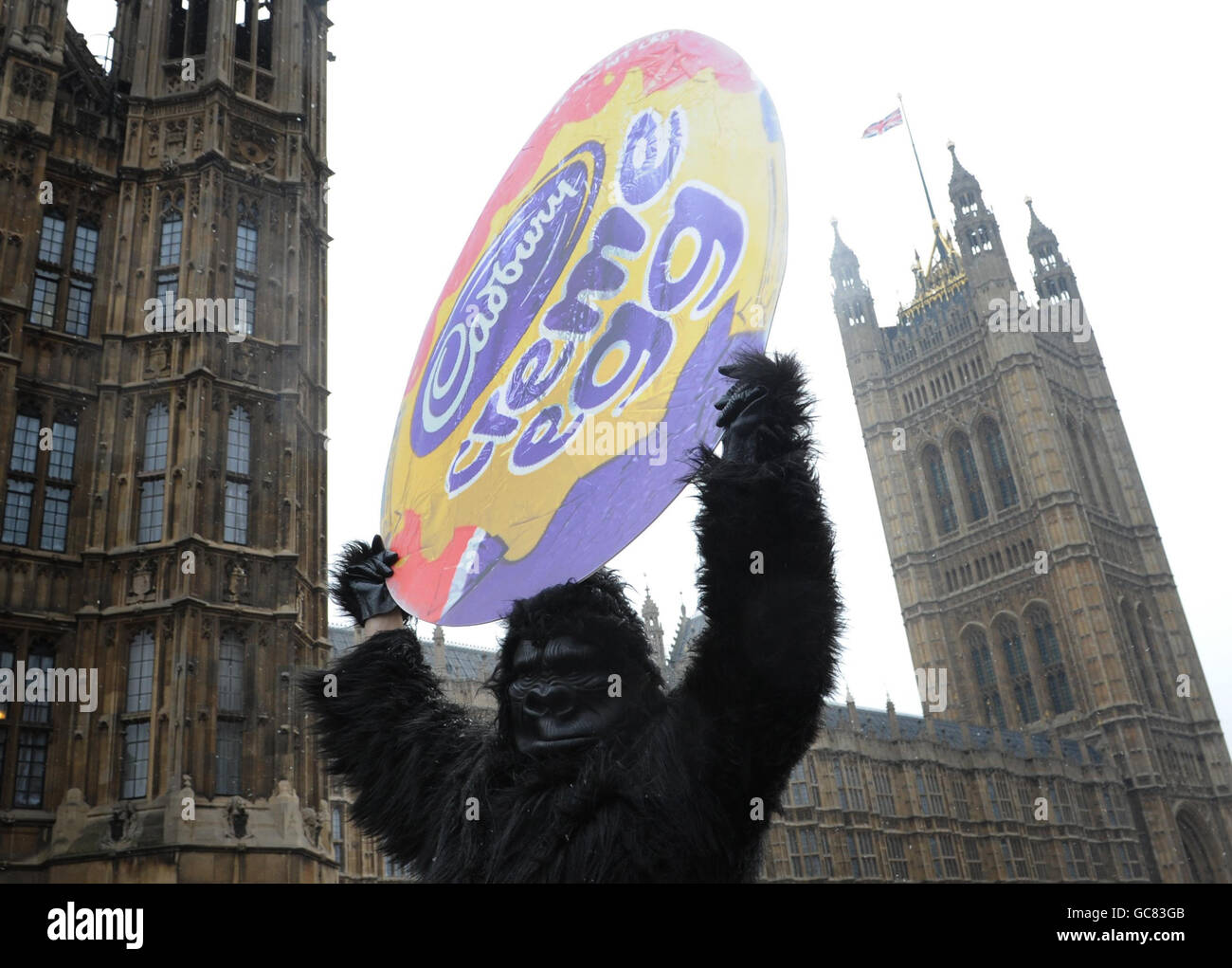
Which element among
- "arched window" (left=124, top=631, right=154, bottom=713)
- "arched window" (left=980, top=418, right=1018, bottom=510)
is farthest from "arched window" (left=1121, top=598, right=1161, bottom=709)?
"arched window" (left=124, top=631, right=154, bottom=713)

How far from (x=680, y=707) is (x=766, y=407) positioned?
2.81 ft

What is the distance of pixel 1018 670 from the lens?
6988 cm

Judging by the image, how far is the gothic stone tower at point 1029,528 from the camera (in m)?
65.4

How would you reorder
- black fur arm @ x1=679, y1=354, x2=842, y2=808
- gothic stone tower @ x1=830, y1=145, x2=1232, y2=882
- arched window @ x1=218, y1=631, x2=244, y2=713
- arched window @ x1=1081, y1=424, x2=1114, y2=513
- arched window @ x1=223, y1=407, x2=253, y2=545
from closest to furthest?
black fur arm @ x1=679, y1=354, x2=842, y2=808, arched window @ x1=218, y1=631, x2=244, y2=713, arched window @ x1=223, y1=407, x2=253, y2=545, gothic stone tower @ x1=830, y1=145, x2=1232, y2=882, arched window @ x1=1081, y1=424, x2=1114, y2=513

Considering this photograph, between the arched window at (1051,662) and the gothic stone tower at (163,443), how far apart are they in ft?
202

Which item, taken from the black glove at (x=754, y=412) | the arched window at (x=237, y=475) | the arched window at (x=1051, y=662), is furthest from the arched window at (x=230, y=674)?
the arched window at (x=1051, y=662)

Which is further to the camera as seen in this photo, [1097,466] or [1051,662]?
[1097,466]

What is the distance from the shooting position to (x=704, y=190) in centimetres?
318

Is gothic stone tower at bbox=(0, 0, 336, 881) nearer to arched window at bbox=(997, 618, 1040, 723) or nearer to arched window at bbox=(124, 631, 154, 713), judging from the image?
arched window at bbox=(124, 631, 154, 713)

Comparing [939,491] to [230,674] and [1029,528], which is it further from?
[230,674]

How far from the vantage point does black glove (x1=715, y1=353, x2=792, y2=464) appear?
2.63 metres

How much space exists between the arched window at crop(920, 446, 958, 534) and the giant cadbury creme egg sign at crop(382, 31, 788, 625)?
74590 mm

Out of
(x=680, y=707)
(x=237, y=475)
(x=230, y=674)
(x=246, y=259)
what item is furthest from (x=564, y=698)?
(x=246, y=259)

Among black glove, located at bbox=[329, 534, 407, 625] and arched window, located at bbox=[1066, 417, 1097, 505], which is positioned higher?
arched window, located at bbox=[1066, 417, 1097, 505]
